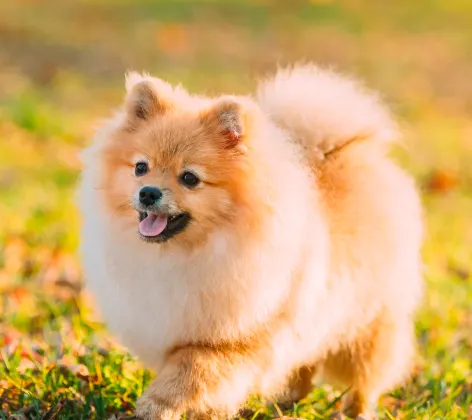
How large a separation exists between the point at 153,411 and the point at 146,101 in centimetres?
124

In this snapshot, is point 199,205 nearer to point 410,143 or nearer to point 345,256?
point 345,256

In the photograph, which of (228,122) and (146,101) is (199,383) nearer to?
(228,122)

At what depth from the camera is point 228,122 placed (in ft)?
10.7

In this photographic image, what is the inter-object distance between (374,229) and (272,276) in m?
0.65

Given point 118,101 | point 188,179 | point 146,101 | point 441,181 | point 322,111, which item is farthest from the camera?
point 118,101

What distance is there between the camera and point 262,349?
10.8ft

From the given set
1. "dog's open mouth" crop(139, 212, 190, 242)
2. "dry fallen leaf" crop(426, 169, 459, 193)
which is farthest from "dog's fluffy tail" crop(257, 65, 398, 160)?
"dry fallen leaf" crop(426, 169, 459, 193)

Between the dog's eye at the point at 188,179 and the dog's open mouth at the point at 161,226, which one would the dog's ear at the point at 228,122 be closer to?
the dog's eye at the point at 188,179

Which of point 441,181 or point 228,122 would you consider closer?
point 228,122

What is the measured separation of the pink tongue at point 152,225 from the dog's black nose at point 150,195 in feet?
0.32

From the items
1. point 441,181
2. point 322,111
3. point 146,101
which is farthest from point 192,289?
point 441,181

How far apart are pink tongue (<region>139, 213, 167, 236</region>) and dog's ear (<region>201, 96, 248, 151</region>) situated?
41 centimetres

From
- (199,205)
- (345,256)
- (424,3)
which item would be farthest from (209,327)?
(424,3)

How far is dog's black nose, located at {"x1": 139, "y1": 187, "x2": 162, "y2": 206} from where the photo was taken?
3.05 meters
